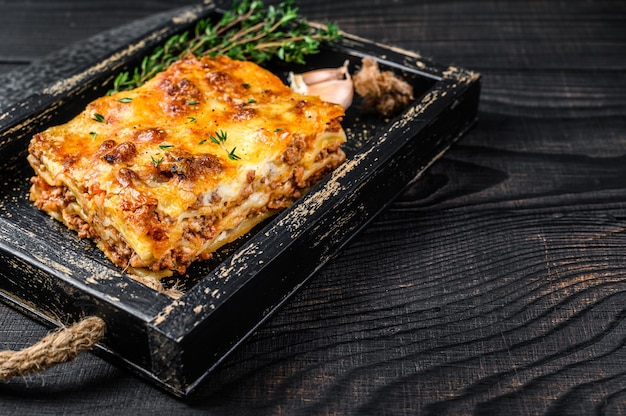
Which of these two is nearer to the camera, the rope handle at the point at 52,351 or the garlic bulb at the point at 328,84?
the rope handle at the point at 52,351

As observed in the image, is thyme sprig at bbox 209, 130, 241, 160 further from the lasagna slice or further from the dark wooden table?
the dark wooden table

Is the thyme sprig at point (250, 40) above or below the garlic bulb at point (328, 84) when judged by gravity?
above

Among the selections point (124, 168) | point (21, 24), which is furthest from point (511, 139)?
point (21, 24)

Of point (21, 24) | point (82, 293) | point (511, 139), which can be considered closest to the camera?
point (82, 293)

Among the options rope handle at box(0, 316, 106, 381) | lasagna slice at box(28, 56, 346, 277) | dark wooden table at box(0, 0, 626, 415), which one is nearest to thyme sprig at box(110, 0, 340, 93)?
lasagna slice at box(28, 56, 346, 277)

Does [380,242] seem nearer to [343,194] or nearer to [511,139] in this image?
[343,194]

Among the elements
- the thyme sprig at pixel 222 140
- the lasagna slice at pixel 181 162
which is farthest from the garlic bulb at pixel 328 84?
the thyme sprig at pixel 222 140

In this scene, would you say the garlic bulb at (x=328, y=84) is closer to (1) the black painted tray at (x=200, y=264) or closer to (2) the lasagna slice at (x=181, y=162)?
(1) the black painted tray at (x=200, y=264)
